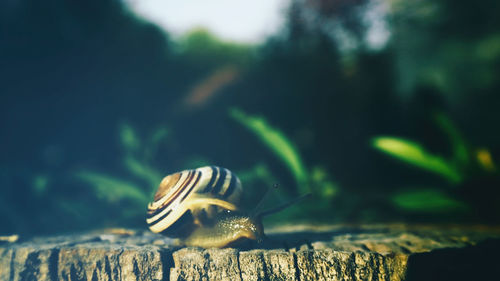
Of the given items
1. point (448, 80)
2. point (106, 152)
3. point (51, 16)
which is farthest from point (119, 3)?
point (448, 80)

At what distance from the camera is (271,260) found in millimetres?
953

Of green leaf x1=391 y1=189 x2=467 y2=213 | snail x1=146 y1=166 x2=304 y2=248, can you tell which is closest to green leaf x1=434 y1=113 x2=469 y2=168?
green leaf x1=391 y1=189 x2=467 y2=213

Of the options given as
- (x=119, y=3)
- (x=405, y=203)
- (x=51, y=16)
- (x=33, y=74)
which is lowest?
(x=405, y=203)

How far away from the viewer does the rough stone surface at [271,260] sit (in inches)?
36.7

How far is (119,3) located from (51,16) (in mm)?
769

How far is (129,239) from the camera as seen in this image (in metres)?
1.29

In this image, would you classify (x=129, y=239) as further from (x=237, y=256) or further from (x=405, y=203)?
(x=405, y=203)

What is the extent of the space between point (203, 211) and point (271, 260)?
311mm

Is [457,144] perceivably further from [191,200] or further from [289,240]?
[191,200]

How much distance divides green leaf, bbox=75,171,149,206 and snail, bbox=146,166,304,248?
120 centimetres

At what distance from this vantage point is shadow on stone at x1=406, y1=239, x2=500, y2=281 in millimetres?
932

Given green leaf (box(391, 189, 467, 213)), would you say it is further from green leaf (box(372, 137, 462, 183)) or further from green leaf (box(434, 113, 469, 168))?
green leaf (box(434, 113, 469, 168))

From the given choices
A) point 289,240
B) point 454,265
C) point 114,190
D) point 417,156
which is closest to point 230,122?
point 114,190

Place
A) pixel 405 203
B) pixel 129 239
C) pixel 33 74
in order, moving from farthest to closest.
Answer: pixel 33 74
pixel 405 203
pixel 129 239
